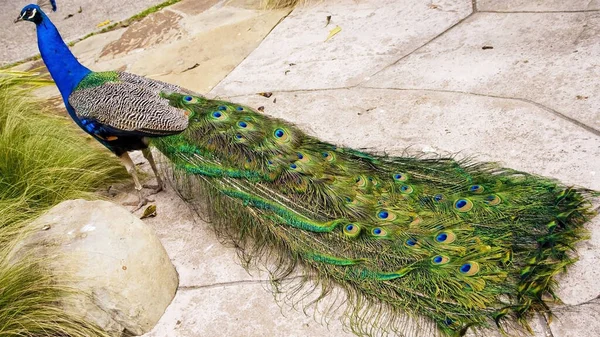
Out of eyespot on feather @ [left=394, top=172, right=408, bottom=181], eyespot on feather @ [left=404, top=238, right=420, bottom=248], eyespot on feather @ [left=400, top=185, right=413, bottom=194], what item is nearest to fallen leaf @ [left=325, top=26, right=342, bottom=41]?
eyespot on feather @ [left=394, top=172, right=408, bottom=181]

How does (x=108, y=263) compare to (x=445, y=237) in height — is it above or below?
above

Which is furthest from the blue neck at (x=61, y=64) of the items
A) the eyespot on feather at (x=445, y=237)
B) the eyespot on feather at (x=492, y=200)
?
the eyespot on feather at (x=492, y=200)

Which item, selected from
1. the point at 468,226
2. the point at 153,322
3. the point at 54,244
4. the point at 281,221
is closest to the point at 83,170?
the point at 54,244

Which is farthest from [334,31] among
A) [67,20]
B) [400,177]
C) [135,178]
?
[67,20]

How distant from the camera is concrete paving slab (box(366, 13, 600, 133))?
3820 millimetres

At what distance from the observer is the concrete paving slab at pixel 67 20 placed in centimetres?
671

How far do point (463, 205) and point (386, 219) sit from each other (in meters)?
0.36

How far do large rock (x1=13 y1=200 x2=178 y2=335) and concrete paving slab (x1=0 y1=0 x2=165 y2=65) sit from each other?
15.1ft

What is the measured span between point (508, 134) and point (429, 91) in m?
0.83

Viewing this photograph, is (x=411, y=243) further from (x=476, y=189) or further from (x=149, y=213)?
(x=149, y=213)

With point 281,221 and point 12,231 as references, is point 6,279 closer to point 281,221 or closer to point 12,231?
point 12,231

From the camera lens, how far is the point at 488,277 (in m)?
2.24

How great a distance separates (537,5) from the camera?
5008 mm

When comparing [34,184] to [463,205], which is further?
[34,184]
